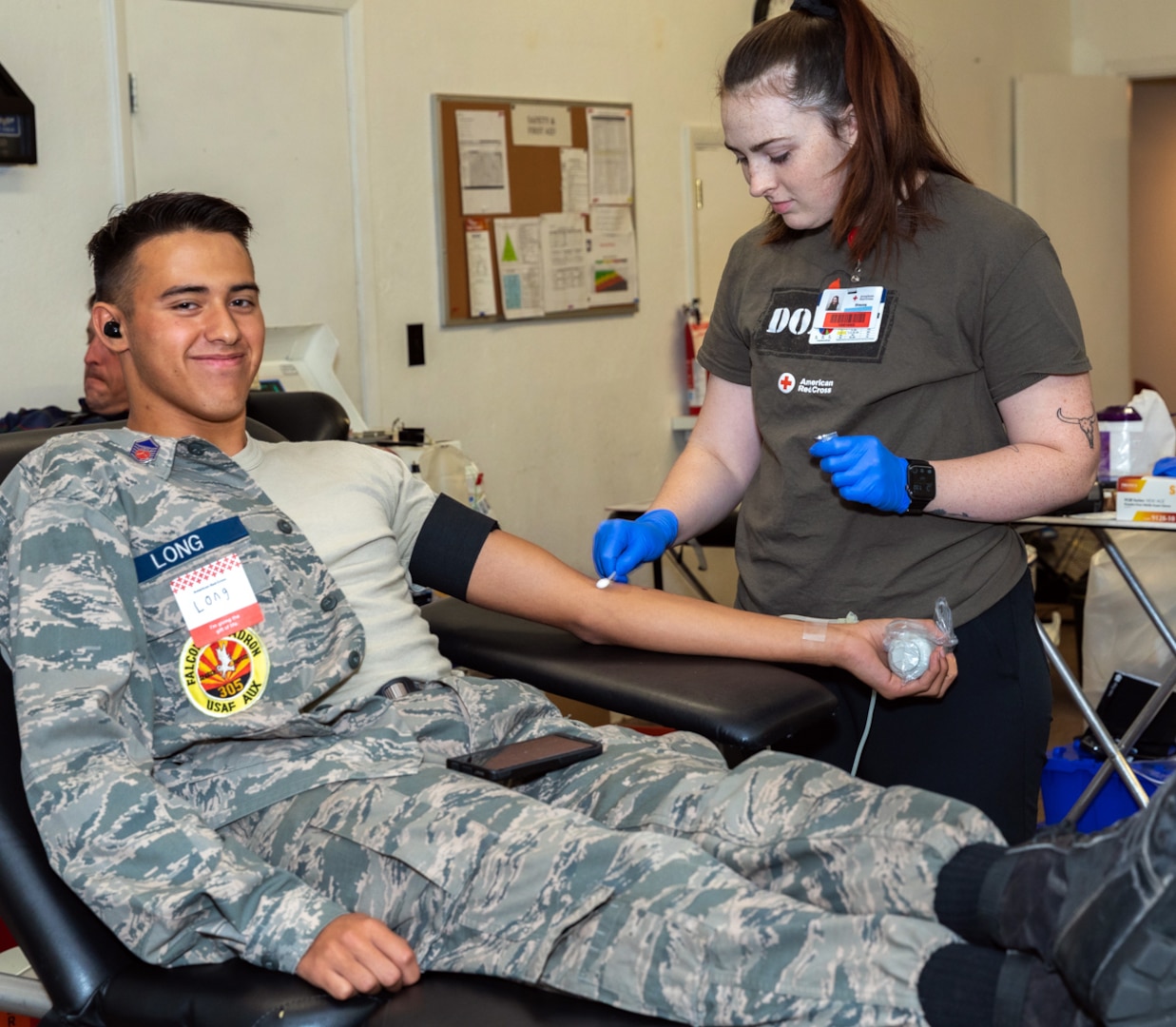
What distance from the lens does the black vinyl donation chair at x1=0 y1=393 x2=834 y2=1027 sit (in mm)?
1236

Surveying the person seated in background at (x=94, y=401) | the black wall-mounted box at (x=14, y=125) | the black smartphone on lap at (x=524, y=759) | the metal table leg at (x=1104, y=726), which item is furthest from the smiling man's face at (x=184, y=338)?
the black wall-mounted box at (x=14, y=125)

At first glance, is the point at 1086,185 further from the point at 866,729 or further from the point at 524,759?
the point at 524,759

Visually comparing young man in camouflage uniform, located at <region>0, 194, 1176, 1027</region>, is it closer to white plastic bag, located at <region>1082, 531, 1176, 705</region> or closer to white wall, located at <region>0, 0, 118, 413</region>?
white wall, located at <region>0, 0, 118, 413</region>

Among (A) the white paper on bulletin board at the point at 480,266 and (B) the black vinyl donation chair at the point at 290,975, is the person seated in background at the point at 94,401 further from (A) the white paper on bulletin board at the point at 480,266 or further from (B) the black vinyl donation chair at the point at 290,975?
(A) the white paper on bulletin board at the point at 480,266

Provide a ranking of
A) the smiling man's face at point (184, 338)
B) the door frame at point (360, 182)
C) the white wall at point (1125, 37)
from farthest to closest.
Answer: the white wall at point (1125, 37)
the door frame at point (360, 182)
the smiling man's face at point (184, 338)

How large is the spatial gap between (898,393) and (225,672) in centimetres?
88

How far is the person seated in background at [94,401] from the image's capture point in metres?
2.86

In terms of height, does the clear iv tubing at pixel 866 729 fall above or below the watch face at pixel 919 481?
below

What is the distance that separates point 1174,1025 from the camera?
99cm

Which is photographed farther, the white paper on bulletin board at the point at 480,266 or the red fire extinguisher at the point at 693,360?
the red fire extinguisher at the point at 693,360

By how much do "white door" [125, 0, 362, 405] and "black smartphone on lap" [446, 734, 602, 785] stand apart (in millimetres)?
2290

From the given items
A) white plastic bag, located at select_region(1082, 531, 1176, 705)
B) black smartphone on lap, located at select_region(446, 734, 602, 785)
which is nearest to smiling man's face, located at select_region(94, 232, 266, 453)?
black smartphone on lap, located at select_region(446, 734, 602, 785)

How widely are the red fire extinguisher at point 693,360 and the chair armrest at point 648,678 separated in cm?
303

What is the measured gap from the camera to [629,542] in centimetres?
191
